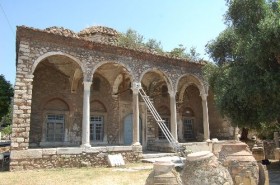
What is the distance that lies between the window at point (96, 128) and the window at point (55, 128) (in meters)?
1.66

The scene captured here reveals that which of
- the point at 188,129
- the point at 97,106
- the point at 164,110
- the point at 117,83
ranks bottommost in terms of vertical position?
the point at 188,129

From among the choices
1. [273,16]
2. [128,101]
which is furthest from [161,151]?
[273,16]

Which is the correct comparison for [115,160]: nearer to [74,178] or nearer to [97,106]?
[74,178]

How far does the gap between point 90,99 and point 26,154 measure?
225 inches

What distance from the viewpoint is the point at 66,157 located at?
10680 mm

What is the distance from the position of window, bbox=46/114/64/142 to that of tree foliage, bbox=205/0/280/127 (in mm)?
8206

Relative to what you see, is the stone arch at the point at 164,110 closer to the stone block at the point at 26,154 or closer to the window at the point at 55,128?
the window at the point at 55,128

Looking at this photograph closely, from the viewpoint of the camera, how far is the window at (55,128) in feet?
45.2

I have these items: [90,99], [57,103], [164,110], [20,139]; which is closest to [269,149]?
[164,110]

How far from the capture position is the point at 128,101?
16297 mm

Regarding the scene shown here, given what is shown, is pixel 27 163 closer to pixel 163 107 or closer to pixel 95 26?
pixel 163 107

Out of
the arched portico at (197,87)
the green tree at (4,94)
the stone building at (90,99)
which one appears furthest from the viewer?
the green tree at (4,94)

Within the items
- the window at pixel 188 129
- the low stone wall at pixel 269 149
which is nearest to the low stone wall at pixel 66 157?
the low stone wall at pixel 269 149

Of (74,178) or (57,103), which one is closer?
(74,178)
